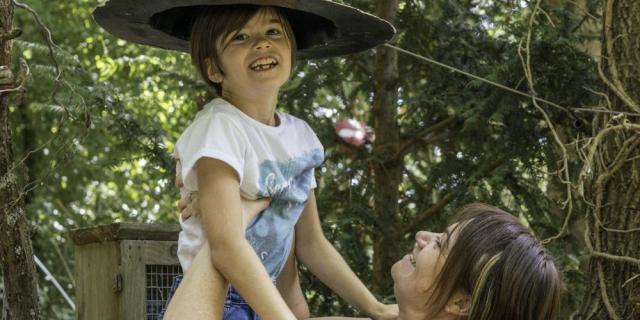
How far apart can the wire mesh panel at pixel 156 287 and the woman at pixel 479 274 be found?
1.73 ft

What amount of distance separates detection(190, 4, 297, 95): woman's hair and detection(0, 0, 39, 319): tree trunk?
0.52 m

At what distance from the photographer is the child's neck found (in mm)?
2492

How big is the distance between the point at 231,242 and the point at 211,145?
0.78 ft

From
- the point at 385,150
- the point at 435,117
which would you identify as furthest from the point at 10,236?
the point at 435,117

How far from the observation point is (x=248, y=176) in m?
2.34

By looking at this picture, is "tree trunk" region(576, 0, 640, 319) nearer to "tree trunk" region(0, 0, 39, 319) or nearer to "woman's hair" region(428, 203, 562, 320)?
"woman's hair" region(428, 203, 562, 320)

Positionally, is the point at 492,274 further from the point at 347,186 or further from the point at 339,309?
the point at 347,186

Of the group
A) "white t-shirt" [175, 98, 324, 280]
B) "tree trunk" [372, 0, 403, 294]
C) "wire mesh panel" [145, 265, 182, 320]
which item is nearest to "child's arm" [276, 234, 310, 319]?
"white t-shirt" [175, 98, 324, 280]

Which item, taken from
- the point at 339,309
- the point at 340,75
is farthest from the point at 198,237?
the point at 340,75

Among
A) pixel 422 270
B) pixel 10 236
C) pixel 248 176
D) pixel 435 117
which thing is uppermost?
pixel 435 117

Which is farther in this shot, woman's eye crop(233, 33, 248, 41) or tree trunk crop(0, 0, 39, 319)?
tree trunk crop(0, 0, 39, 319)

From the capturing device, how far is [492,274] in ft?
7.06

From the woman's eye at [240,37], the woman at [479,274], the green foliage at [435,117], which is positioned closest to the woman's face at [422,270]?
the woman at [479,274]

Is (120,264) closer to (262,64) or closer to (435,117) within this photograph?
(262,64)
